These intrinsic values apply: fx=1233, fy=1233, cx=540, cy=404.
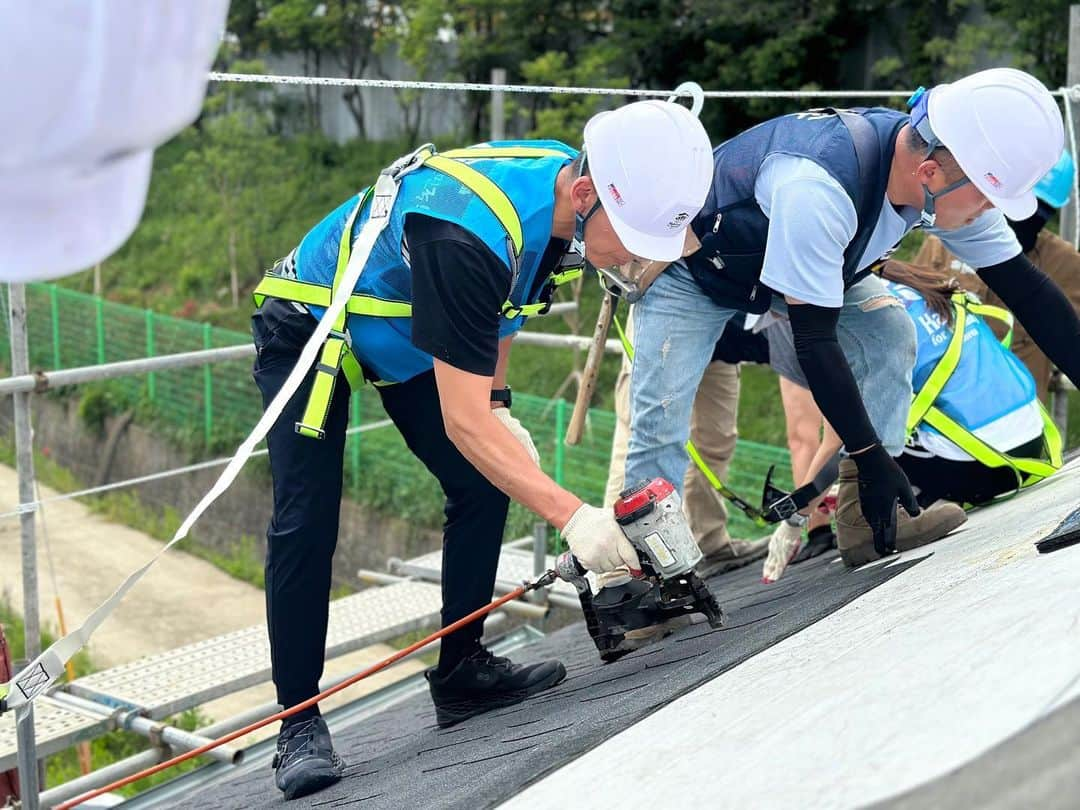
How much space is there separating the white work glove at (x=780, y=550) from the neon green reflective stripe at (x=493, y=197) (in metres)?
1.65

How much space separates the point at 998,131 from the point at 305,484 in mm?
1908

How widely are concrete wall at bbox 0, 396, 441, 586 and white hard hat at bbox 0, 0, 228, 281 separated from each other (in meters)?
10.5

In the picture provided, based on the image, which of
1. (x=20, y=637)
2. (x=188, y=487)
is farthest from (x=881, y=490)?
(x=188, y=487)

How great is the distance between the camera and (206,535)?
14055mm

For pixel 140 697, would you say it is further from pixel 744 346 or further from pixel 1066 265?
pixel 1066 265

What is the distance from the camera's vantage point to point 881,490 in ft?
10.5

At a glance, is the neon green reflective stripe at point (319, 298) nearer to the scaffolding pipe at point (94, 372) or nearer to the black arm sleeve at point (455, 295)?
the black arm sleeve at point (455, 295)

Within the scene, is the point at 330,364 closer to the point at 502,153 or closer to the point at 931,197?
the point at 502,153

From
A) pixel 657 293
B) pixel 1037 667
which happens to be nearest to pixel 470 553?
pixel 657 293

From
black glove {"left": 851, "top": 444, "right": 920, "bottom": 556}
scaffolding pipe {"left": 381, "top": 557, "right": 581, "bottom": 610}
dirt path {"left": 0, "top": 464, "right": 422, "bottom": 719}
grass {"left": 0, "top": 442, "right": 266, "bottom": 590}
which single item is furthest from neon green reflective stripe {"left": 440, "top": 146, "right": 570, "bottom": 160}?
grass {"left": 0, "top": 442, "right": 266, "bottom": 590}

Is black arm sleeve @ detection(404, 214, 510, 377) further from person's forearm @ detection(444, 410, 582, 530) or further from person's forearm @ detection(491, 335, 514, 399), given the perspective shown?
person's forearm @ detection(491, 335, 514, 399)

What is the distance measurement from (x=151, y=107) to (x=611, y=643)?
2.36 metres

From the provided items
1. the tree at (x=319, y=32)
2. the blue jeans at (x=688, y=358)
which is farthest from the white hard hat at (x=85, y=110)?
the tree at (x=319, y=32)

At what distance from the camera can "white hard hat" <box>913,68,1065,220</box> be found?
3.00m
